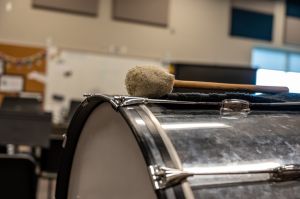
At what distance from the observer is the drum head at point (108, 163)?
2.94 feet

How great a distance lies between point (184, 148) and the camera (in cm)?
81

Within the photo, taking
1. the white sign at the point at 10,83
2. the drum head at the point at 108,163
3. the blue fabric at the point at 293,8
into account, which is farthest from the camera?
the blue fabric at the point at 293,8

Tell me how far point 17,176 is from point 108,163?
157 centimetres

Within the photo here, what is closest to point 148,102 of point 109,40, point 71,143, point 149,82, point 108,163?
point 149,82

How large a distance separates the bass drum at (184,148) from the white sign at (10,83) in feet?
15.4

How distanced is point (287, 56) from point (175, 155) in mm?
7125

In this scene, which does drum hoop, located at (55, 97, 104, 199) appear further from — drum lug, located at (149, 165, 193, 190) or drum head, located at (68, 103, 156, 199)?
drum lug, located at (149, 165, 193, 190)

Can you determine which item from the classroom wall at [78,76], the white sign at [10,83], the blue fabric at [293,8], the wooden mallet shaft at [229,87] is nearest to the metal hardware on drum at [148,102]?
the wooden mallet shaft at [229,87]

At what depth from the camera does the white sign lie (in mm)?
5574

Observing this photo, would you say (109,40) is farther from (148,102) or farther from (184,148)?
(184,148)

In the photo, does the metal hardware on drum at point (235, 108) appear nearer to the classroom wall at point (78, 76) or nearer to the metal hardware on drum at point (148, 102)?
the metal hardware on drum at point (148, 102)

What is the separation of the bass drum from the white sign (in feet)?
15.4

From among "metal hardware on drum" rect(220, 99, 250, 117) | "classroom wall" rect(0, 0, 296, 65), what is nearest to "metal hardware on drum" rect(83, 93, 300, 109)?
"metal hardware on drum" rect(220, 99, 250, 117)

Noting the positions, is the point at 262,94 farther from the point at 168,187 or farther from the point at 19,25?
the point at 19,25
